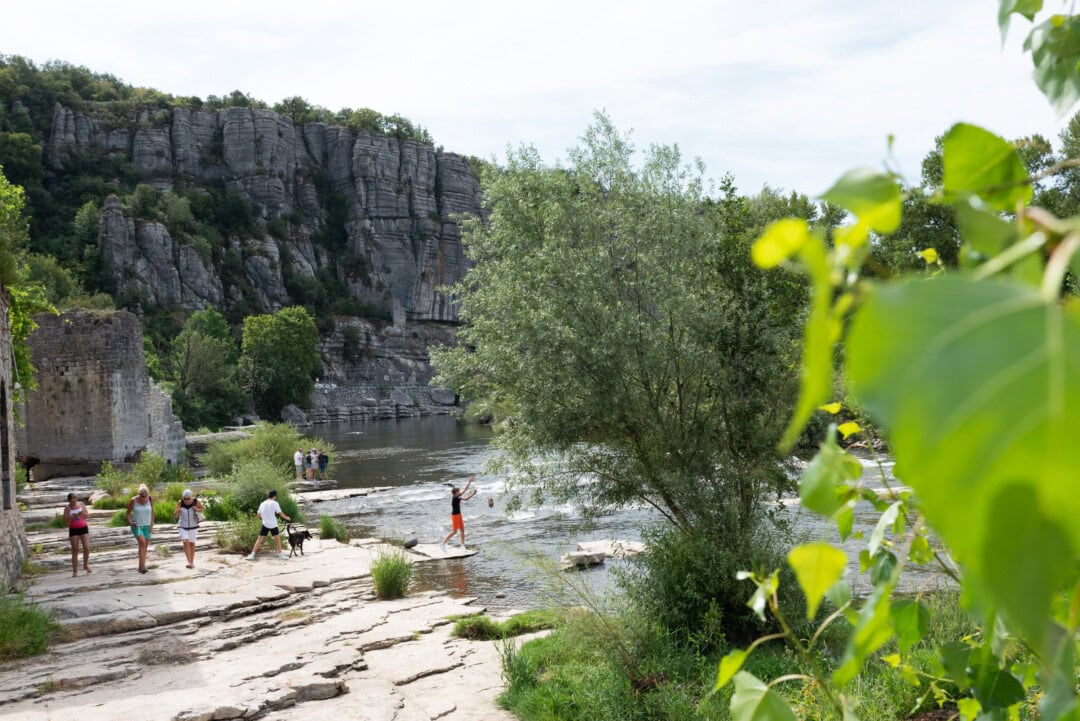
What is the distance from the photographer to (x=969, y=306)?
32 centimetres

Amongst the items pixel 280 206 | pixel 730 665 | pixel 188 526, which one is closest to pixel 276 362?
pixel 280 206

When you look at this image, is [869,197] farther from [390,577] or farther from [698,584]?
[390,577]

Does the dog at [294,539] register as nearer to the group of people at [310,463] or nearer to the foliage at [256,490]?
the foliage at [256,490]

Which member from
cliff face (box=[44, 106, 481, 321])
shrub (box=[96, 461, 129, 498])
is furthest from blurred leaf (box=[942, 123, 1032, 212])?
cliff face (box=[44, 106, 481, 321])

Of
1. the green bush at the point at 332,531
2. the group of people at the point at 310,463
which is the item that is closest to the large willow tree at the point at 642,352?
the green bush at the point at 332,531

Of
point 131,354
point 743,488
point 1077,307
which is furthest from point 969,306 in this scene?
point 131,354

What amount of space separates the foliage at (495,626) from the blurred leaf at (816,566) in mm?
9181

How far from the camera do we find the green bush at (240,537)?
14.8 m

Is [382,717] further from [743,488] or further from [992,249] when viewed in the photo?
[992,249]

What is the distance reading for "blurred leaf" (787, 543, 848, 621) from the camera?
2.23 feet

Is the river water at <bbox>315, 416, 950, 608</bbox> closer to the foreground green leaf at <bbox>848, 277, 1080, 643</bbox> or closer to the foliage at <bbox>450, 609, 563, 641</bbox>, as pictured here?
the foliage at <bbox>450, 609, 563, 641</bbox>

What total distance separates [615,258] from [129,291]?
66799 millimetres

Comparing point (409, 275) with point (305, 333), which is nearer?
point (305, 333)

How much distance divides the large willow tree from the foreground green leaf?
9530 millimetres
